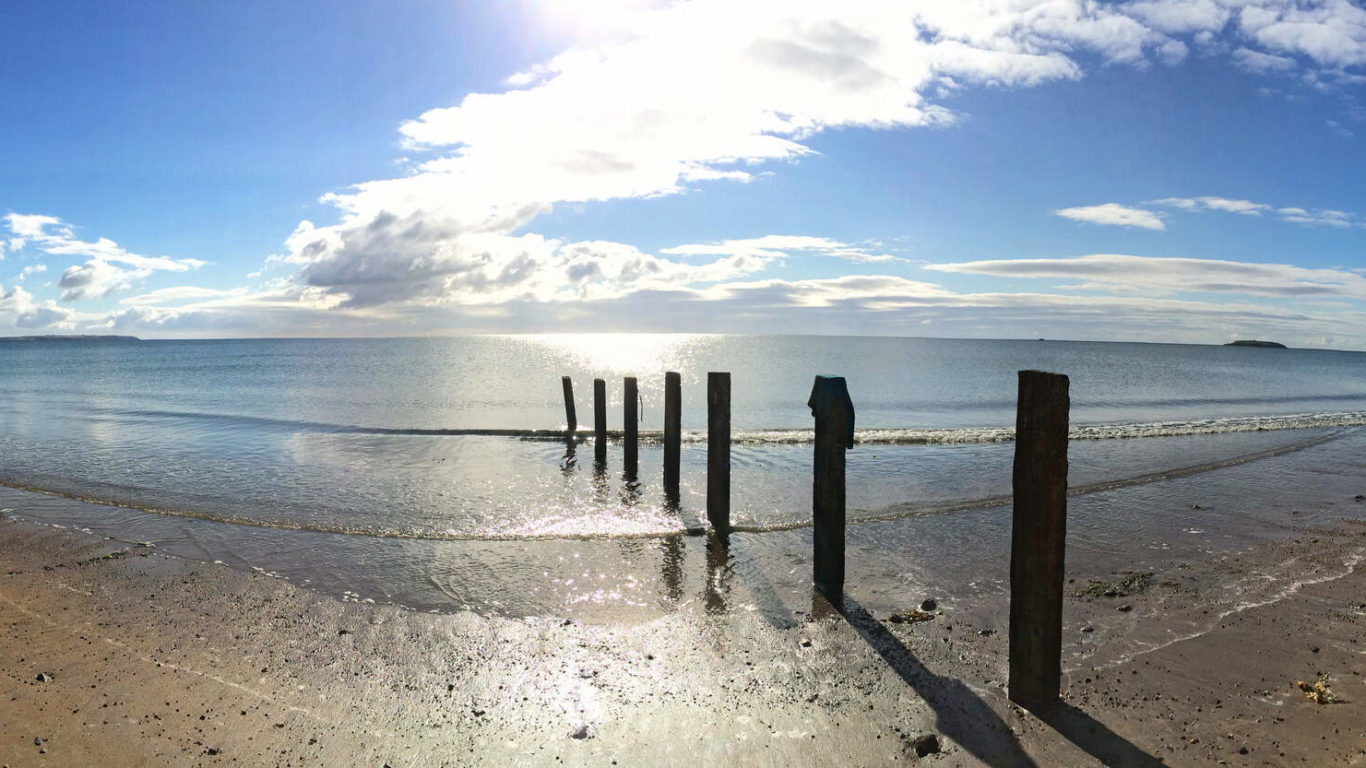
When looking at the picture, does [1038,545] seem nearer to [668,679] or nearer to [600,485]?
[668,679]

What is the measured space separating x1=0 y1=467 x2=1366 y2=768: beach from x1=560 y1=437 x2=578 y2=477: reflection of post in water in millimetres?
8726

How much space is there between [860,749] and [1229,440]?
920 inches

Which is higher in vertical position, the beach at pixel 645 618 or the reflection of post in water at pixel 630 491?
the beach at pixel 645 618

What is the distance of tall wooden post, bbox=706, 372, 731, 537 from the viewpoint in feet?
35.1

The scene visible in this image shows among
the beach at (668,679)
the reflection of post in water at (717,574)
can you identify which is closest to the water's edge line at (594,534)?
the reflection of post in water at (717,574)

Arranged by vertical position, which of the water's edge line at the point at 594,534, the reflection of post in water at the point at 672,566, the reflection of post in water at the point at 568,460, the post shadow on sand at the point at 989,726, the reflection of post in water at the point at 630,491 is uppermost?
the post shadow on sand at the point at 989,726

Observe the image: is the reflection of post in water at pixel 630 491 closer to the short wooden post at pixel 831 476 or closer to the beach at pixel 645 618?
the beach at pixel 645 618

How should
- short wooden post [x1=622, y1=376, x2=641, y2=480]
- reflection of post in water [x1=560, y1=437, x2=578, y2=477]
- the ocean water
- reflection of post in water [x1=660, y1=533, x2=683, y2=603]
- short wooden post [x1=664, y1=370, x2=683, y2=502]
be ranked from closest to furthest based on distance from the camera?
1. reflection of post in water [x1=660, y1=533, x2=683, y2=603]
2. the ocean water
3. short wooden post [x1=664, y1=370, x2=683, y2=502]
4. short wooden post [x1=622, y1=376, x2=641, y2=480]
5. reflection of post in water [x1=560, y1=437, x2=578, y2=477]

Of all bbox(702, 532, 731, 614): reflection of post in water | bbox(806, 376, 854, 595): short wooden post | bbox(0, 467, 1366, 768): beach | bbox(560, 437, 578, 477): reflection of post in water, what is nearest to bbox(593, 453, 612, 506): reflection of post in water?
bbox(560, 437, 578, 477): reflection of post in water

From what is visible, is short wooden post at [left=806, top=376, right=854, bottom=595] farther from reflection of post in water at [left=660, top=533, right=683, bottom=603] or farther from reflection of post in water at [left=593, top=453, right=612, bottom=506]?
reflection of post in water at [left=593, top=453, right=612, bottom=506]

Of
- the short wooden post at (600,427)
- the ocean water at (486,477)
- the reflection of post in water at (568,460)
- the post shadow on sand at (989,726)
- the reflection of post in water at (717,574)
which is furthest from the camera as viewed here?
the short wooden post at (600,427)

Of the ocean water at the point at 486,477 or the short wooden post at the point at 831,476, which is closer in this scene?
the short wooden post at the point at 831,476

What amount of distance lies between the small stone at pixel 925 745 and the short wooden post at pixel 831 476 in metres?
2.88

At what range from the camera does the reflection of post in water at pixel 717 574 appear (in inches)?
308
